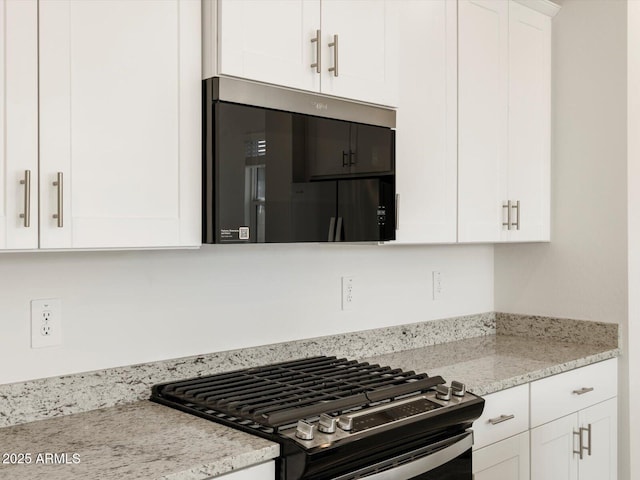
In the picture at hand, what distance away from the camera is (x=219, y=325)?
2135 mm

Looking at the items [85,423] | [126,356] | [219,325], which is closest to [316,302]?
[219,325]

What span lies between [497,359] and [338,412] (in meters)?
1.08

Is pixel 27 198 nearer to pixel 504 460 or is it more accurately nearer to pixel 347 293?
pixel 347 293

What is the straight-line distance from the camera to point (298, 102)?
190cm

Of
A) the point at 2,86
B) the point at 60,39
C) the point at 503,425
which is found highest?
the point at 60,39

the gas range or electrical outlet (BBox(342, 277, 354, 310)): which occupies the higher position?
electrical outlet (BBox(342, 277, 354, 310))

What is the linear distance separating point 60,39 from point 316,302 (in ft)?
4.32

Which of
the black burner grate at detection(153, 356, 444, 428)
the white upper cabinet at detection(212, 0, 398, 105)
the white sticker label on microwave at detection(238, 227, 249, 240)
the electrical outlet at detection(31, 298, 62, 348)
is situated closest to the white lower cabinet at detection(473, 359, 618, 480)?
the black burner grate at detection(153, 356, 444, 428)

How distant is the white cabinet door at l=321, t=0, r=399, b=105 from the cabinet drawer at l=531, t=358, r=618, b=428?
1.19 meters

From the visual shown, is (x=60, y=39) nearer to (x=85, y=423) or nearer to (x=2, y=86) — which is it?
(x=2, y=86)

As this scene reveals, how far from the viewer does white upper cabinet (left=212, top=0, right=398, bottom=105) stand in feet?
5.68

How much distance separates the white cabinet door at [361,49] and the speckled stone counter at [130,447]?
1.03 m

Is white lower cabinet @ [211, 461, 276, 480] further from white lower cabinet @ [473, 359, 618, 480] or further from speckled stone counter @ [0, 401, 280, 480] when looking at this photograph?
white lower cabinet @ [473, 359, 618, 480]

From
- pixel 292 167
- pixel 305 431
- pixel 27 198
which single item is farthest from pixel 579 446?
pixel 27 198
